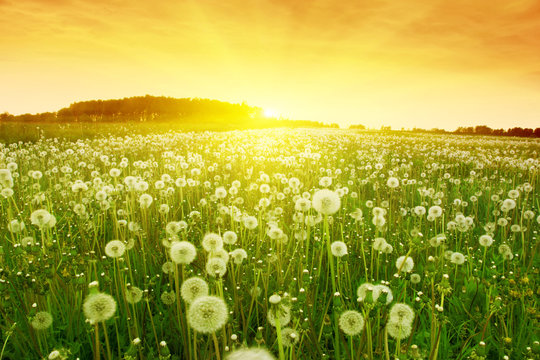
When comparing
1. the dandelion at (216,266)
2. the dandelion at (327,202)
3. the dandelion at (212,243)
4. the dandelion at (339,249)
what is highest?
the dandelion at (327,202)

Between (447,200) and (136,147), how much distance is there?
9.91m

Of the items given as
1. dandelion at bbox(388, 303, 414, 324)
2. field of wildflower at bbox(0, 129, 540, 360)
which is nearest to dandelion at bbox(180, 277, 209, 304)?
field of wildflower at bbox(0, 129, 540, 360)

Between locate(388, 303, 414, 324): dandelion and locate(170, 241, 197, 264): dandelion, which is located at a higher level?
locate(170, 241, 197, 264): dandelion

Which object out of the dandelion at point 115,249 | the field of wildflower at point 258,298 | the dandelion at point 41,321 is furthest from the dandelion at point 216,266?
the dandelion at point 41,321

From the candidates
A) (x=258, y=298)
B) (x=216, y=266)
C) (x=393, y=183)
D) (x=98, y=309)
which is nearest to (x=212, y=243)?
(x=216, y=266)

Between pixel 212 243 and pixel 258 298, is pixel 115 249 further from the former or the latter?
pixel 258 298

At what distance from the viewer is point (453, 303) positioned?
3.07 metres

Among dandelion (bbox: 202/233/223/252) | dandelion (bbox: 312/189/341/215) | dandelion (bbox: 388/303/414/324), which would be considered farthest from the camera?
dandelion (bbox: 312/189/341/215)

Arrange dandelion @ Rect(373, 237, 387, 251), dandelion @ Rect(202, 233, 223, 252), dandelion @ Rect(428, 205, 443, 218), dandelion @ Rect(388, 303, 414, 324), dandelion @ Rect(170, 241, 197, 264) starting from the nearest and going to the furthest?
Result: 1. dandelion @ Rect(388, 303, 414, 324)
2. dandelion @ Rect(170, 241, 197, 264)
3. dandelion @ Rect(202, 233, 223, 252)
4. dandelion @ Rect(373, 237, 387, 251)
5. dandelion @ Rect(428, 205, 443, 218)

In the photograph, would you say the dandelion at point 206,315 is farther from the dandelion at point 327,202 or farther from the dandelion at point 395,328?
the dandelion at point 327,202

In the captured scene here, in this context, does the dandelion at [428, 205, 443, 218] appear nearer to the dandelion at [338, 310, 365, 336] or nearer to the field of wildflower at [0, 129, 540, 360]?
the field of wildflower at [0, 129, 540, 360]

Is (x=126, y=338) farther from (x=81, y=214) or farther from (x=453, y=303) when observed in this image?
(x=453, y=303)

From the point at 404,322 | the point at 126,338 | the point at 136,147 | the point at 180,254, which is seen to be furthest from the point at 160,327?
the point at 136,147

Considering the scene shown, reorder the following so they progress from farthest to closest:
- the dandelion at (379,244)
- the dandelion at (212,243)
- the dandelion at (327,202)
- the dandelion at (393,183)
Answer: the dandelion at (393,183) < the dandelion at (379,244) < the dandelion at (327,202) < the dandelion at (212,243)
